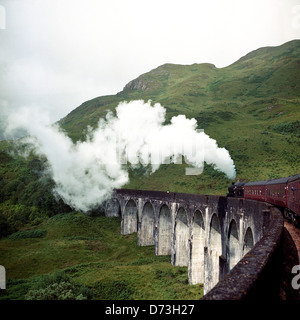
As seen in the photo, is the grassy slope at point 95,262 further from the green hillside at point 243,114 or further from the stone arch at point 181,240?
the green hillside at point 243,114

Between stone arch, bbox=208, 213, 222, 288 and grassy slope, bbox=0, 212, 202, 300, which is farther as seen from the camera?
grassy slope, bbox=0, 212, 202, 300

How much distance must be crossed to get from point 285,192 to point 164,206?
16.6 metres

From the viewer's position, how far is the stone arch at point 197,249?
23.1 metres

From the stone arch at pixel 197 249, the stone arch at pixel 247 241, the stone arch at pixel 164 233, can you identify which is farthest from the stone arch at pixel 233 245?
the stone arch at pixel 164 233

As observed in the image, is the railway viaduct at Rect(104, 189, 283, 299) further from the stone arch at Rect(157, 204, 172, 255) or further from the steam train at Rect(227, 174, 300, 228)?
the steam train at Rect(227, 174, 300, 228)

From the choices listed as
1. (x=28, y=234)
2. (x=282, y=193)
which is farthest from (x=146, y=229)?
(x=282, y=193)

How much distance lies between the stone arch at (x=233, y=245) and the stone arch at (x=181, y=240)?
33.6ft

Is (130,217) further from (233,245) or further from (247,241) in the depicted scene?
(247,241)

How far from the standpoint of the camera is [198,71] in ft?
580

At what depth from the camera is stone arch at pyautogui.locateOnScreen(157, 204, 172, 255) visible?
3156 cm

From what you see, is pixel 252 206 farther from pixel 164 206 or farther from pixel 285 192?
pixel 164 206

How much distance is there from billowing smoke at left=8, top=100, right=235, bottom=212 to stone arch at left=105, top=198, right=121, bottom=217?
1.34m

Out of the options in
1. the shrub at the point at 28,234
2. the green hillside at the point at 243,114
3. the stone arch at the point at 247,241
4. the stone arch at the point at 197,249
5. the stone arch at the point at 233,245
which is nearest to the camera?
the stone arch at the point at 247,241

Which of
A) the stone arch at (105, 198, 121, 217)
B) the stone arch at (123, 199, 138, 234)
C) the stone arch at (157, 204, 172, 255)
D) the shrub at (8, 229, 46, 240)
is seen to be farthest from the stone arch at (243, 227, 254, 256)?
the stone arch at (105, 198, 121, 217)
